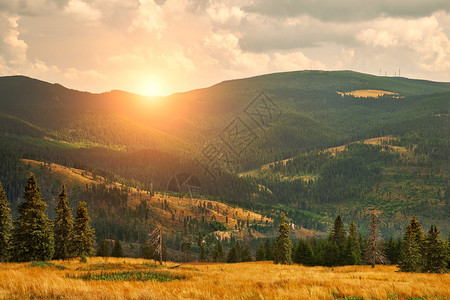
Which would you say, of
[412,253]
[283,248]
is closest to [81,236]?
[283,248]

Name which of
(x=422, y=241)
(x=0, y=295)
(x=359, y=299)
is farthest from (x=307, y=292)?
(x=422, y=241)

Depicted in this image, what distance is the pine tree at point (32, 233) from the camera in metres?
39.9

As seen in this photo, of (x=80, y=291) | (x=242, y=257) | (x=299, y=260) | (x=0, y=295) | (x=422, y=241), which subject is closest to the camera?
(x=0, y=295)

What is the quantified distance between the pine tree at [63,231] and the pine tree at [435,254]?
161 feet

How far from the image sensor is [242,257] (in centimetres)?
10619

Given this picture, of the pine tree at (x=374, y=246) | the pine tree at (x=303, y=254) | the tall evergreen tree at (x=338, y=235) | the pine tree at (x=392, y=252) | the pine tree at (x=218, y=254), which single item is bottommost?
the pine tree at (x=218, y=254)

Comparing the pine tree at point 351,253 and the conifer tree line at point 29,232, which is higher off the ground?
the conifer tree line at point 29,232

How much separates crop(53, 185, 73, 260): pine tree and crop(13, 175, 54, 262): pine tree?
780 centimetres

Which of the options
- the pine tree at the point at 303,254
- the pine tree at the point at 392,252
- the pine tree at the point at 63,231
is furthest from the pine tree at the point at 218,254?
the pine tree at the point at 63,231

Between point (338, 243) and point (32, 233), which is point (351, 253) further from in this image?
point (32, 233)

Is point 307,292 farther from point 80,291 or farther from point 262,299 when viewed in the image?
point 80,291

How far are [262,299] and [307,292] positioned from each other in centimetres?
233

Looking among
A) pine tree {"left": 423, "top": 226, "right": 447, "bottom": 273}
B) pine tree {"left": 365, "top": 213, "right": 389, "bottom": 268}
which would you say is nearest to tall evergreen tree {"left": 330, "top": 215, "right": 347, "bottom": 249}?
pine tree {"left": 365, "top": 213, "right": 389, "bottom": 268}

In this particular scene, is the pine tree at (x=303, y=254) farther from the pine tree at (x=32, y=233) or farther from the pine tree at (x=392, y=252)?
the pine tree at (x=32, y=233)
